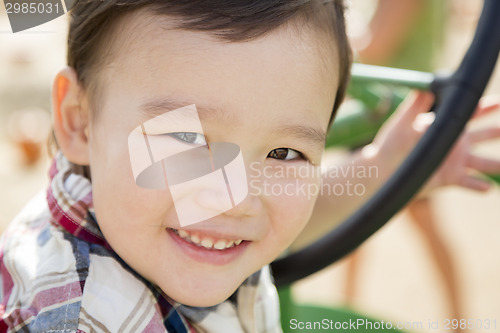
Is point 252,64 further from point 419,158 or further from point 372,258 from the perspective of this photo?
point 372,258

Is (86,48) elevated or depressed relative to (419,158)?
elevated

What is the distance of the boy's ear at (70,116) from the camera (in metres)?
0.69

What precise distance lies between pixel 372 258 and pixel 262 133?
1.48 m

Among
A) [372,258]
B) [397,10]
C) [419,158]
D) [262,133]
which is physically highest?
[262,133]

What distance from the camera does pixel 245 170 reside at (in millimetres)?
599

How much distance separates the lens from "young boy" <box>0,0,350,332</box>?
1.94 ft

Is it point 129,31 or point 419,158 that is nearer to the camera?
point 129,31

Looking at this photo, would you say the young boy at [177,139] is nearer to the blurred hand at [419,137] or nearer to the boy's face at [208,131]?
the boy's face at [208,131]

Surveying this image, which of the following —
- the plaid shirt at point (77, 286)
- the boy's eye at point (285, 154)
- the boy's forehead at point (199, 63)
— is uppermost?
the boy's forehead at point (199, 63)

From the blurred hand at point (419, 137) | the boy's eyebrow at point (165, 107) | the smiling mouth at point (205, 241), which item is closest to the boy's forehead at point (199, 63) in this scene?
the boy's eyebrow at point (165, 107)

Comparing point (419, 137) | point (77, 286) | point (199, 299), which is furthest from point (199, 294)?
point (419, 137)

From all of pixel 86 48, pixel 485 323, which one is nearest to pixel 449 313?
pixel 485 323

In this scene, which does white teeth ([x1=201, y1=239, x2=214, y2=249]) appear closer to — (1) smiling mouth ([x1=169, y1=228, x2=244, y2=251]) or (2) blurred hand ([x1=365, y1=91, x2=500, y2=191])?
(1) smiling mouth ([x1=169, y1=228, x2=244, y2=251])

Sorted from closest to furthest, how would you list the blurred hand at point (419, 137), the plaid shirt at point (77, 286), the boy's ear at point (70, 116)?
the plaid shirt at point (77, 286) < the boy's ear at point (70, 116) < the blurred hand at point (419, 137)
